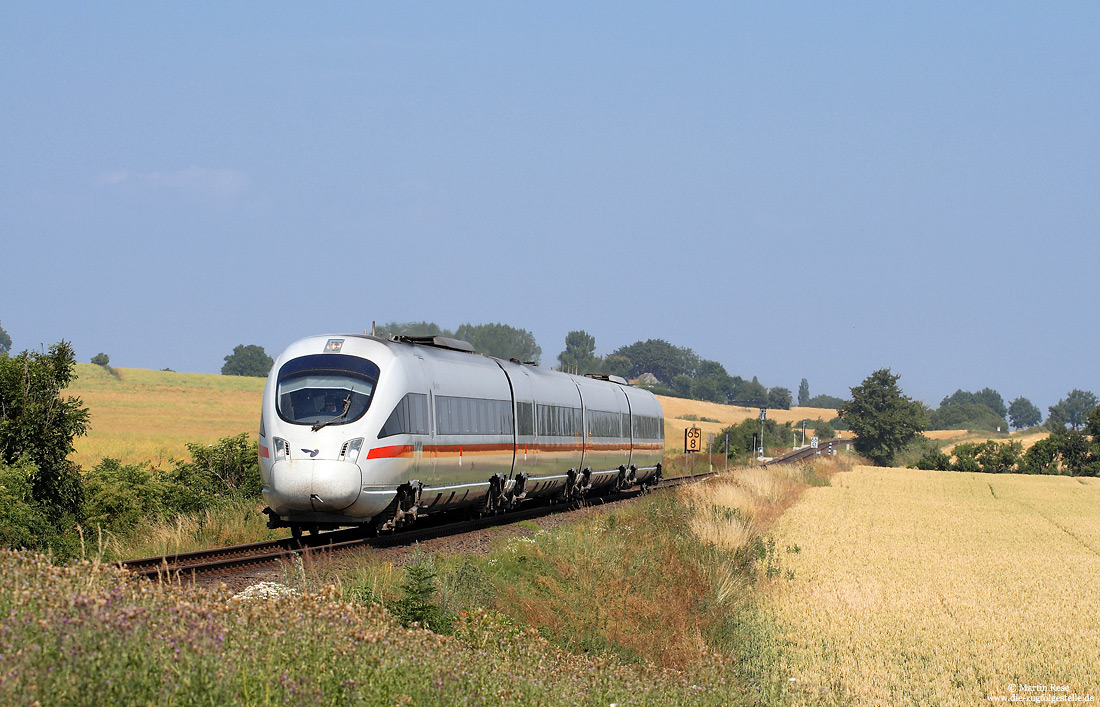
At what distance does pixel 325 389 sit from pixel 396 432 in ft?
4.17

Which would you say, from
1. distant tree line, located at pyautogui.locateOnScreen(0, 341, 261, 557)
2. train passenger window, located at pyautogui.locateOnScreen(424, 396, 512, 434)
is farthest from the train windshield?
distant tree line, located at pyautogui.locateOnScreen(0, 341, 261, 557)

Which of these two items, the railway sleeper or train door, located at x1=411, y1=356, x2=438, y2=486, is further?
train door, located at x1=411, y1=356, x2=438, y2=486

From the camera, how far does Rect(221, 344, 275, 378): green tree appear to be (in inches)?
6614

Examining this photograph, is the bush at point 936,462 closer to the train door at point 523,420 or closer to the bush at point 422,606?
the train door at point 523,420

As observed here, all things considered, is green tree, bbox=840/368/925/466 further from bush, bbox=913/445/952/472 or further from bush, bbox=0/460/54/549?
bush, bbox=0/460/54/549

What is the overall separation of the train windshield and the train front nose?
664mm

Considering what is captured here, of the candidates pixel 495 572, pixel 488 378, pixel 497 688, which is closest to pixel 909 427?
pixel 488 378

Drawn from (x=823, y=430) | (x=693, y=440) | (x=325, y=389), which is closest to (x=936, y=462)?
(x=693, y=440)

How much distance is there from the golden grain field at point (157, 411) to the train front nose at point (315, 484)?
1937 cm

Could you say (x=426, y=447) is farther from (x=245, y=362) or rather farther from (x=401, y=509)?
(x=245, y=362)

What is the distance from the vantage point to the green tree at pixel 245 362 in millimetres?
168000

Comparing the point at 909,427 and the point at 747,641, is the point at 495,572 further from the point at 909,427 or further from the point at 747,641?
the point at 909,427

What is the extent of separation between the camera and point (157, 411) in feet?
262

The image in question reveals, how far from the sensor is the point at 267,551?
51.7 ft
